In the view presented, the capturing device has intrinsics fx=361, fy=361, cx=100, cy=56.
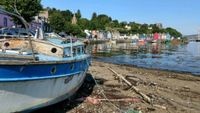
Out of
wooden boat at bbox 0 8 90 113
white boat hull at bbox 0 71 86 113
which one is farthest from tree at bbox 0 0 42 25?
white boat hull at bbox 0 71 86 113

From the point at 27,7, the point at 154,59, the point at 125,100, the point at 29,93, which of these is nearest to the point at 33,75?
the point at 29,93

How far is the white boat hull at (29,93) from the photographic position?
10477mm

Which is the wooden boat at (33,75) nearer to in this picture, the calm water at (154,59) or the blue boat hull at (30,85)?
the blue boat hull at (30,85)

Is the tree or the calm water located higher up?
the tree

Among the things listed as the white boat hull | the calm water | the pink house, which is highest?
the pink house

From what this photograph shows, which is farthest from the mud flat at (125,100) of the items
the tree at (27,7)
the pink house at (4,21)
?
the pink house at (4,21)

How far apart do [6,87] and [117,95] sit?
26.9 feet

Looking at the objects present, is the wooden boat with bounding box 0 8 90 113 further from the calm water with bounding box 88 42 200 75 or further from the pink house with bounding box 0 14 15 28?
the pink house with bounding box 0 14 15 28

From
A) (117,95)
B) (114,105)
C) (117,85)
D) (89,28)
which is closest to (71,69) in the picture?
(114,105)

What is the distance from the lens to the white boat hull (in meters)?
10.5

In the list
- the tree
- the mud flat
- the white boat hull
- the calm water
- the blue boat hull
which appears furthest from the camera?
the tree

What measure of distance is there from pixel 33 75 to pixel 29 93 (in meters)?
0.61

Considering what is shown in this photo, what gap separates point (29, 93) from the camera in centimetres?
1104

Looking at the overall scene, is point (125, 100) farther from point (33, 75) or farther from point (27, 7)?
point (27, 7)
